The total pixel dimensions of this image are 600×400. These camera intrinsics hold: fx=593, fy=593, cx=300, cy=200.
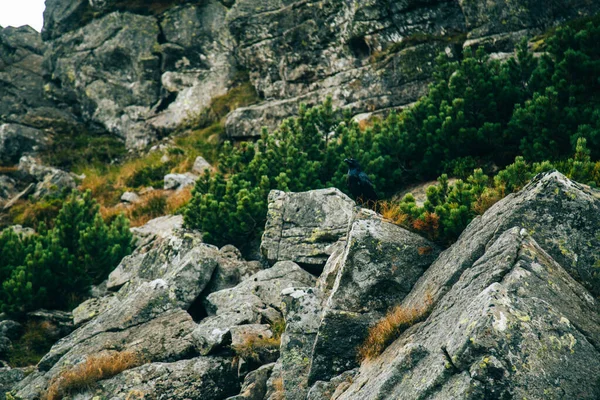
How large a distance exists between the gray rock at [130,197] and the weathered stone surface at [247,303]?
13.1m

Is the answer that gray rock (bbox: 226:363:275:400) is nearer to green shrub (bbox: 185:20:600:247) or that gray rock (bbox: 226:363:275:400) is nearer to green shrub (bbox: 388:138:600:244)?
green shrub (bbox: 388:138:600:244)

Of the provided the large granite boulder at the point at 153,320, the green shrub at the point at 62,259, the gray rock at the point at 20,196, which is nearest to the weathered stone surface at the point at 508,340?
the large granite boulder at the point at 153,320

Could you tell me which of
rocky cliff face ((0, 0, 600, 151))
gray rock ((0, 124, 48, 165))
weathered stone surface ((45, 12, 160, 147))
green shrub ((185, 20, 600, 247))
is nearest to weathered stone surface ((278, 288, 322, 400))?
green shrub ((185, 20, 600, 247))

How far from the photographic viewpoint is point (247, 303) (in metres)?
11.2

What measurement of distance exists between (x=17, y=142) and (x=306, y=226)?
23.3 metres

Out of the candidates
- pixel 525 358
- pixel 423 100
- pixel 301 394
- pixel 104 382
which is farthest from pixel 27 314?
pixel 525 358

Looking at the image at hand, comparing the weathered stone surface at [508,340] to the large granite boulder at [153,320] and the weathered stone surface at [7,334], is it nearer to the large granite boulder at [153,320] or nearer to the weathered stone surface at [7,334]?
the large granite boulder at [153,320]

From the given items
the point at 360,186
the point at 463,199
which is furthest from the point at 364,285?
the point at 360,186

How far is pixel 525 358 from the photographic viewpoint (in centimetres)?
547

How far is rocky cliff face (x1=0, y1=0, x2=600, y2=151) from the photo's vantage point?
22547 mm

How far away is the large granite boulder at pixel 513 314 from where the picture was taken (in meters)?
5.44

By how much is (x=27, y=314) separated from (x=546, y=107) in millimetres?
13612

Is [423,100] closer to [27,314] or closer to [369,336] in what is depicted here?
[369,336]

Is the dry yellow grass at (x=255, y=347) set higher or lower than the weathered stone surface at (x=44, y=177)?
lower
